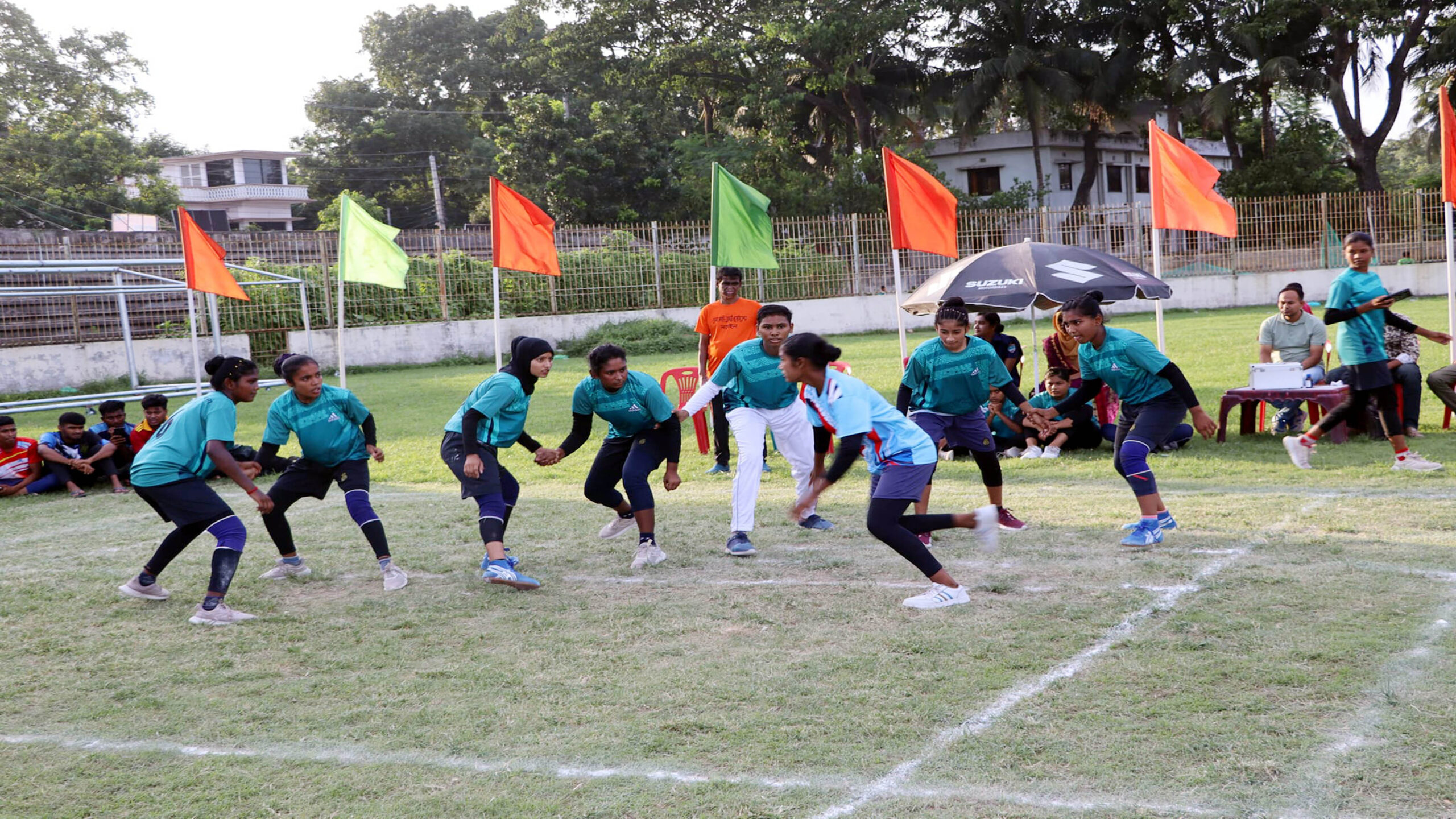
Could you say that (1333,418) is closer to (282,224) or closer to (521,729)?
(521,729)

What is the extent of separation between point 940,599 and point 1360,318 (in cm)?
520

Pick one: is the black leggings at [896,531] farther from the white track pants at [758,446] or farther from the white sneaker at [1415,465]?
the white sneaker at [1415,465]

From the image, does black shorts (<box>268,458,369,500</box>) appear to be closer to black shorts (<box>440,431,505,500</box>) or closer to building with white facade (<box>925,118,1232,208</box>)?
black shorts (<box>440,431,505,500</box>)

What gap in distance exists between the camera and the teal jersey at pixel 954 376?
7.30 meters

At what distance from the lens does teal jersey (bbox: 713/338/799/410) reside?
7.51 metres

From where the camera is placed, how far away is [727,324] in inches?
390

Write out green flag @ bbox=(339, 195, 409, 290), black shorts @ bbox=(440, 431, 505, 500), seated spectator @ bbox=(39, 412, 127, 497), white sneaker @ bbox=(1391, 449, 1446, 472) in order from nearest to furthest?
black shorts @ bbox=(440, 431, 505, 500) < white sneaker @ bbox=(1391, 449, 1446, 472) < seated spectator @ bbox=(39, 412, 127, 497) < green flag @ bbox=(339, 195, 409, 290)

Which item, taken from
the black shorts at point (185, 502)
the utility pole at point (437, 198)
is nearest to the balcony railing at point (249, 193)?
the utility pole at point (437, 198)

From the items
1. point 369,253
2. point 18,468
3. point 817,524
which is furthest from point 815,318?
point 817,524

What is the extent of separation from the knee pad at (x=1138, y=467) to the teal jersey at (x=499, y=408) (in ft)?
11.7

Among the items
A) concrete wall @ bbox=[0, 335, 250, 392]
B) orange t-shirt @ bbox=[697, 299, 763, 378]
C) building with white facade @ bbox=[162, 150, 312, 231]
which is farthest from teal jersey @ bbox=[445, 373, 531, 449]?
building with white facade @ bbox=[162, 150, 312, 231]

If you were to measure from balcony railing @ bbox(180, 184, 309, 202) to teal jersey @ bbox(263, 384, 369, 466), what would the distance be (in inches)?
2097

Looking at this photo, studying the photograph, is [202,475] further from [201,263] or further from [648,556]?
[201,263]

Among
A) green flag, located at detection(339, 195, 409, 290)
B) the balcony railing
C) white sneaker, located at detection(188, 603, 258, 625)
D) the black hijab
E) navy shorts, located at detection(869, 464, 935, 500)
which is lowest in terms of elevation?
white sneaker, located at detection(188, 603, 258, 625)
